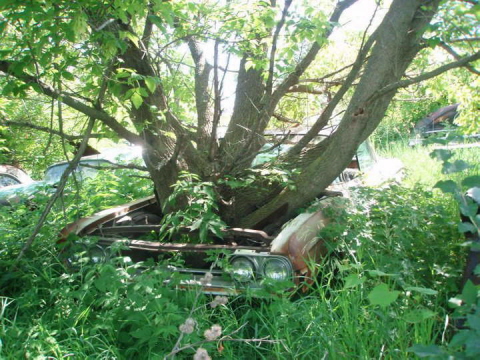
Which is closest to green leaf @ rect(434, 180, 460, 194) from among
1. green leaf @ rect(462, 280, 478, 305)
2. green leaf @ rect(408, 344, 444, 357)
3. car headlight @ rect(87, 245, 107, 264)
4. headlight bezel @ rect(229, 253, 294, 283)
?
green leaf @ rect(462, 280, 478, 305)

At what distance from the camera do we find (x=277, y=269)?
112 inches

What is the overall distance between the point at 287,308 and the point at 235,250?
73cm

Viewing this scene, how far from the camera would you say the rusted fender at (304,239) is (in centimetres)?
285

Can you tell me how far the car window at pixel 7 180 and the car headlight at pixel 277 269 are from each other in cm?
822

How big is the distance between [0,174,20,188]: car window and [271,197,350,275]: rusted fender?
8.05 m

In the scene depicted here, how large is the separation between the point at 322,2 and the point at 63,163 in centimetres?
596

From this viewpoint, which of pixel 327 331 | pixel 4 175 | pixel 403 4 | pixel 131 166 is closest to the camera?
pixel 327 331

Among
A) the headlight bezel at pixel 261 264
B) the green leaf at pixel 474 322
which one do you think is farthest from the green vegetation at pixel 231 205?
the headlight bezel at pixel 261 264

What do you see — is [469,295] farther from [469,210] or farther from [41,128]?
[41,128]

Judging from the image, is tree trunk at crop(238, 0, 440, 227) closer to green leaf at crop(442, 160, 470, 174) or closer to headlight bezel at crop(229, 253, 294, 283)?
headlight bezel at crop(229, 253, 294, 283)

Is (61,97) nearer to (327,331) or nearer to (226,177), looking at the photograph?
(226,177)

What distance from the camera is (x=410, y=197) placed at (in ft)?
12.8

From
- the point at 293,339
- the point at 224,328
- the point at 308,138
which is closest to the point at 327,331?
the point at 293,339

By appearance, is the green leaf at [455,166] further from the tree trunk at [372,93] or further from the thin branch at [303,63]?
the thin branch at [303,63]
